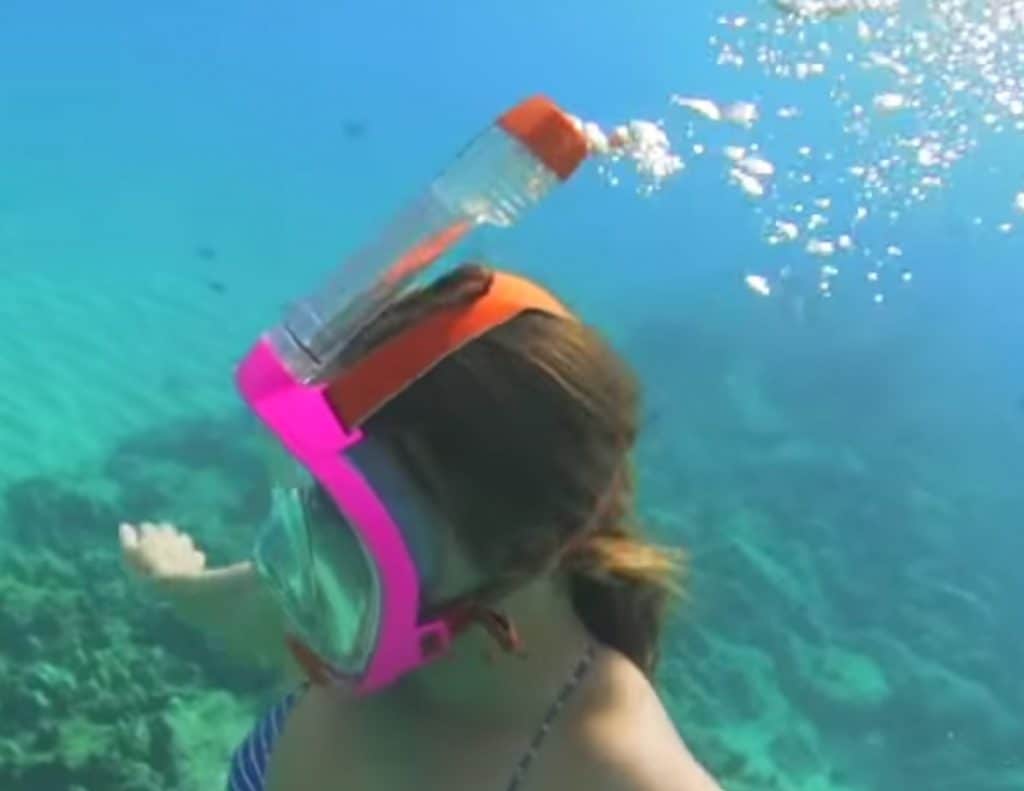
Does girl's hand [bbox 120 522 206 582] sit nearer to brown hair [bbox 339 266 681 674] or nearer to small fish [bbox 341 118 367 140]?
brown hair [bbox 339 266 681 674]

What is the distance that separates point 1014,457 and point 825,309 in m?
1.03

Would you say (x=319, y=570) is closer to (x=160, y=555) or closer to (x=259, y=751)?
(x=259, y=751)

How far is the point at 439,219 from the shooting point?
1.29 metres

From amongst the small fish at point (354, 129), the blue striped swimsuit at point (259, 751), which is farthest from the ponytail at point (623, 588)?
the small fish at point (354, 129)

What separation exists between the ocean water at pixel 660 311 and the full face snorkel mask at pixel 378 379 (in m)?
2.93

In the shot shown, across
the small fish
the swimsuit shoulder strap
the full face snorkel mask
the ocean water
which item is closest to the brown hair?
the full face snorkel mask

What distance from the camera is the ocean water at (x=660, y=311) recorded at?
5.15 metres

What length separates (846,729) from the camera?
208 inches

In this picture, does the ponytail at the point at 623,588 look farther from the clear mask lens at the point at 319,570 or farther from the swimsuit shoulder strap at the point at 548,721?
the clear mask lens at the point at 319,570

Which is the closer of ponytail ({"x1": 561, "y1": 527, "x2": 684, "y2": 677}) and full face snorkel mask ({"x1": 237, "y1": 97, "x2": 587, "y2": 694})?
full face snorkel mask ({"x1": 237, "y1": 97, "x2": 587, "y2": 694})

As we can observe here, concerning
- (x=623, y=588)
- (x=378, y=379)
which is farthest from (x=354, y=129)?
(x=378, y=379)

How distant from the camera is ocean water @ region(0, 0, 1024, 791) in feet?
16.9

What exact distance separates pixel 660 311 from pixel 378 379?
6.08 meters

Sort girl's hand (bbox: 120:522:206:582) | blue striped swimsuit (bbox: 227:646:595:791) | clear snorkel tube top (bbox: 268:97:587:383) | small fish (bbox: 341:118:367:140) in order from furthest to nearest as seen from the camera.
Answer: small fish (bbox: 341:118:367:140)
girl's hand (bbox: 120:522:206:582)
blue striped swimsuit (bbox: 227:646:595:791)
clear snorkel tube top (bbox: 268:97:587:383)
